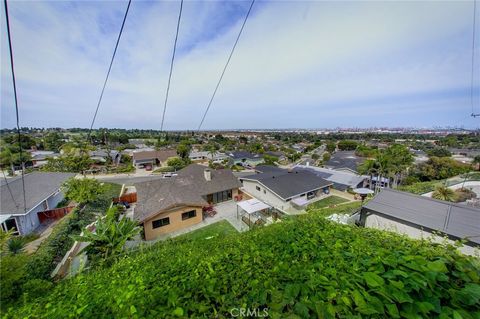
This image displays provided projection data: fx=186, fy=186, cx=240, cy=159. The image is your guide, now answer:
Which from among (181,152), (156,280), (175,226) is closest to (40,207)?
(175,226)

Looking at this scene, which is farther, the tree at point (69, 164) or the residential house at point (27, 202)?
the tree at point (69, 164)

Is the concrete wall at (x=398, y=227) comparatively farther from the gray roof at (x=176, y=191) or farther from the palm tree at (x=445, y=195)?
the gray roof at (x=176, y=191)

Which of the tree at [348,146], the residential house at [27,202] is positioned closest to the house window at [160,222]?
the residential house at [27,202]

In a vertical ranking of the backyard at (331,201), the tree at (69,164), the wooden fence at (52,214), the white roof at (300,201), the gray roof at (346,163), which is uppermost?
the tree at (69,164)

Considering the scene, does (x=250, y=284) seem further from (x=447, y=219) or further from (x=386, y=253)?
(x=447, y=219)

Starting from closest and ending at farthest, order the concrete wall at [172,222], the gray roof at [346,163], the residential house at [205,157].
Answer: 1. the concrete wall at [172,222]
2. the gray roof at [346,163]
3. the residential house at [205,157]

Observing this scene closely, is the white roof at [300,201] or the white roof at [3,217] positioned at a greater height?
the white roof at [3,217]

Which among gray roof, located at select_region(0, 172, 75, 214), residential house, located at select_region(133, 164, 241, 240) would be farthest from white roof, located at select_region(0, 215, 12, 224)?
residential house, located at select_region(133, 164, 241, 240)

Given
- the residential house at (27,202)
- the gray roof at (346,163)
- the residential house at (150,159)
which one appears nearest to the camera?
the residential house at (27,202)
